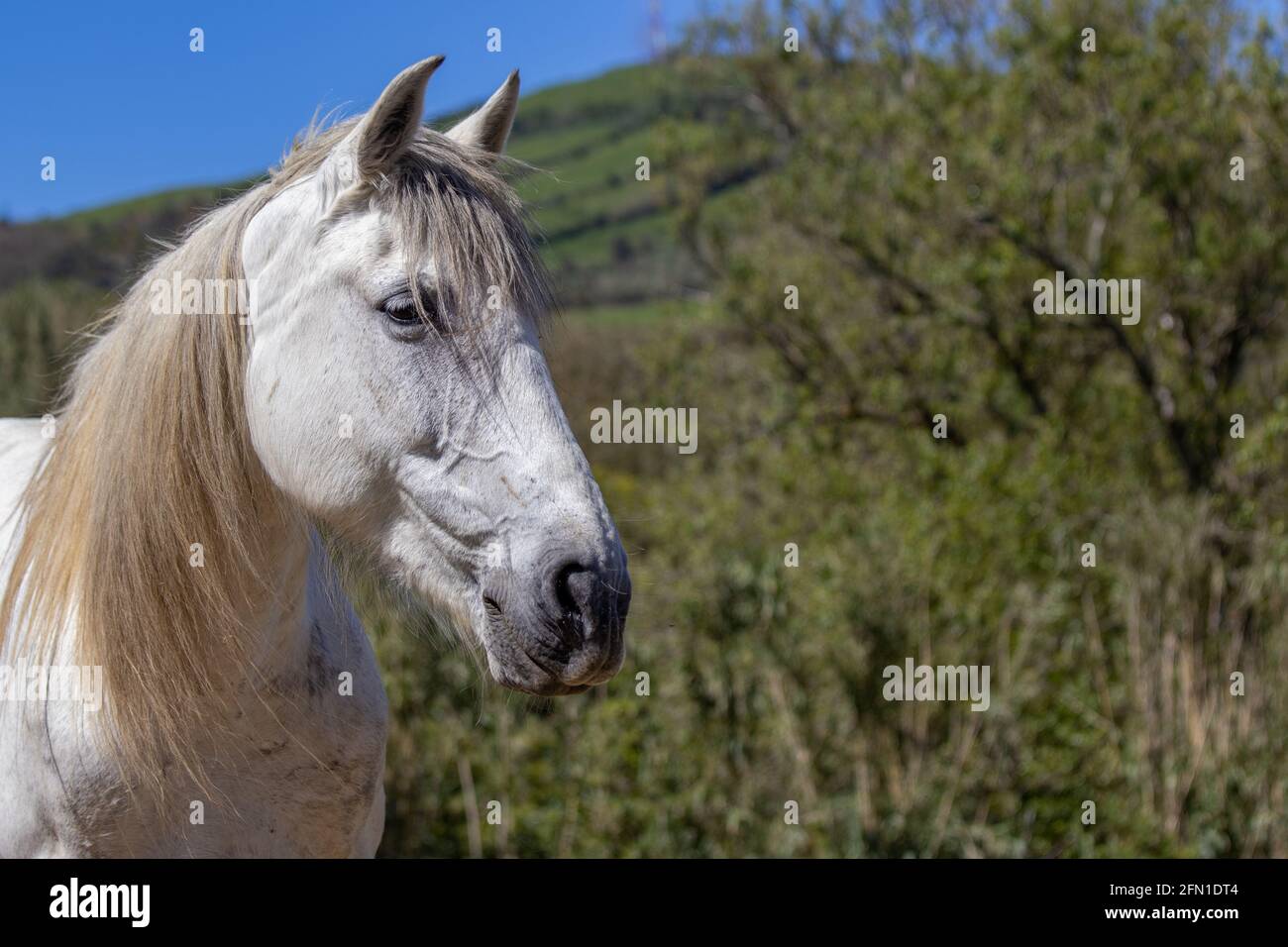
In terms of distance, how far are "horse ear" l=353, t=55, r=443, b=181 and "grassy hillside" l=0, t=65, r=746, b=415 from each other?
41 centimetres

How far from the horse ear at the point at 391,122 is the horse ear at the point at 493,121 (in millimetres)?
257

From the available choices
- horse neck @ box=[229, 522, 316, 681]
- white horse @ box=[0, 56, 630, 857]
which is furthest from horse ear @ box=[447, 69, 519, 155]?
horse neck @ box=[229, 522, 316, 681]

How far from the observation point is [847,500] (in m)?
8.66

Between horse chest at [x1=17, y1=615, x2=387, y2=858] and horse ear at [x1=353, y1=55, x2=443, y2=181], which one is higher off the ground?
horse ear at [x1=353, y1=55, x2=443, y2=181]

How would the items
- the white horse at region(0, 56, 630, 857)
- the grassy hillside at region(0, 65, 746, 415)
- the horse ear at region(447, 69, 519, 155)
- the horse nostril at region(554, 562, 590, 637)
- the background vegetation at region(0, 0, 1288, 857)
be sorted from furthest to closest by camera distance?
1. the grassy hillside at region(0, 65, 746, 415)
2. the background vegetation at region(0, 0, 1288, 857)
3. the horse ear at region(447, 69, 519, 155)
4. the white horse at region(0, 56, 630, 857)
5. the horse nostril at region(554, 562, 590, 637)

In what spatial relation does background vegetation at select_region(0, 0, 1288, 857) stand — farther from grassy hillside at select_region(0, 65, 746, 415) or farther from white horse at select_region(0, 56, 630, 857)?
white horse at select_region(0, 56, 630, 857)

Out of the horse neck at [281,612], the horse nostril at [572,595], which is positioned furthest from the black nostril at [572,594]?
the horse neck at [281,612]

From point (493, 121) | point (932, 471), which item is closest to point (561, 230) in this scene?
point (932, 471)

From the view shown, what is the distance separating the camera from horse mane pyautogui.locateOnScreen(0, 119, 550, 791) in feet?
6.86

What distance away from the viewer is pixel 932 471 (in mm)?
8008

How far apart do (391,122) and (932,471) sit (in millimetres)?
6518

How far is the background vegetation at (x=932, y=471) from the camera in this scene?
5980mm

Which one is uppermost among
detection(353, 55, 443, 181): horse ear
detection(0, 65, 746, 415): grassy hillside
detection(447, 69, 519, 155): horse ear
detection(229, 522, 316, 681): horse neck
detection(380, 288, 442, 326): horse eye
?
detection(0, 65, 746, 415): grassy hillside
